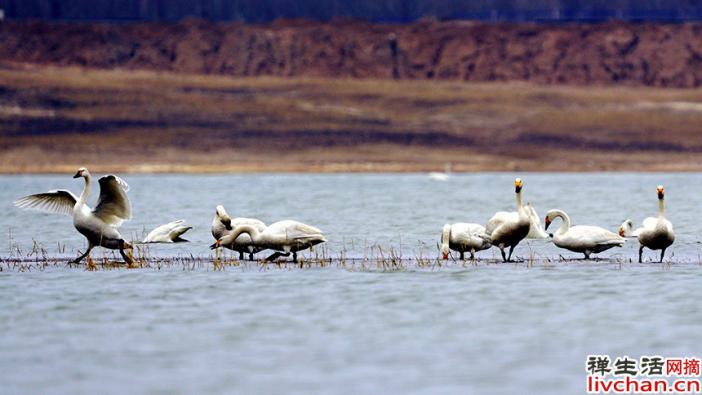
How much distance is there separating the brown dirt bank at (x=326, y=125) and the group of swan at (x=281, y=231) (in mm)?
61616

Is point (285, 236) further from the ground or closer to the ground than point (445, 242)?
further from the ground

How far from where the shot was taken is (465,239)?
22.2 metres

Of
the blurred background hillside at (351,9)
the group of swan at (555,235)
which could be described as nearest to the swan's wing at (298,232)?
the group of swan at (555,235)

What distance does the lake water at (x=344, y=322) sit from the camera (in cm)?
1302

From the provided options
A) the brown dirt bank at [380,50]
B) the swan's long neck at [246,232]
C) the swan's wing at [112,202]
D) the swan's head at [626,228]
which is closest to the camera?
the swan's wing at [112,202]

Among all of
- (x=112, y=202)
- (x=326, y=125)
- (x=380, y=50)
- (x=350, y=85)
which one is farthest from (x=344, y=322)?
→ (x=380, y=50)

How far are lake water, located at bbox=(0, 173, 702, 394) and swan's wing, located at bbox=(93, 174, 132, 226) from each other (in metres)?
0.82

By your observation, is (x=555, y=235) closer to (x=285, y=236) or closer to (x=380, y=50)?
(x=285, y=236)

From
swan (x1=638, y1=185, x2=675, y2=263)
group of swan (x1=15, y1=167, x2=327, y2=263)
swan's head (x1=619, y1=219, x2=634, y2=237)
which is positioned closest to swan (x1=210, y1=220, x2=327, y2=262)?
group of swan (x1=15, y1=167, x2=327, y2=263)

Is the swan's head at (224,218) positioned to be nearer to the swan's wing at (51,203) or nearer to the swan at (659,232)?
the swan's wing at (51,203)

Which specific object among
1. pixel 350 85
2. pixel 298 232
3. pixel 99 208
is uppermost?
pixel 350 85

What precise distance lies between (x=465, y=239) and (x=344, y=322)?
20.4 ft

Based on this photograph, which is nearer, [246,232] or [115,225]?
[115,225]

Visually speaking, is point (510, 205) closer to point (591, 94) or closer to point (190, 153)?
point (190, 153)
